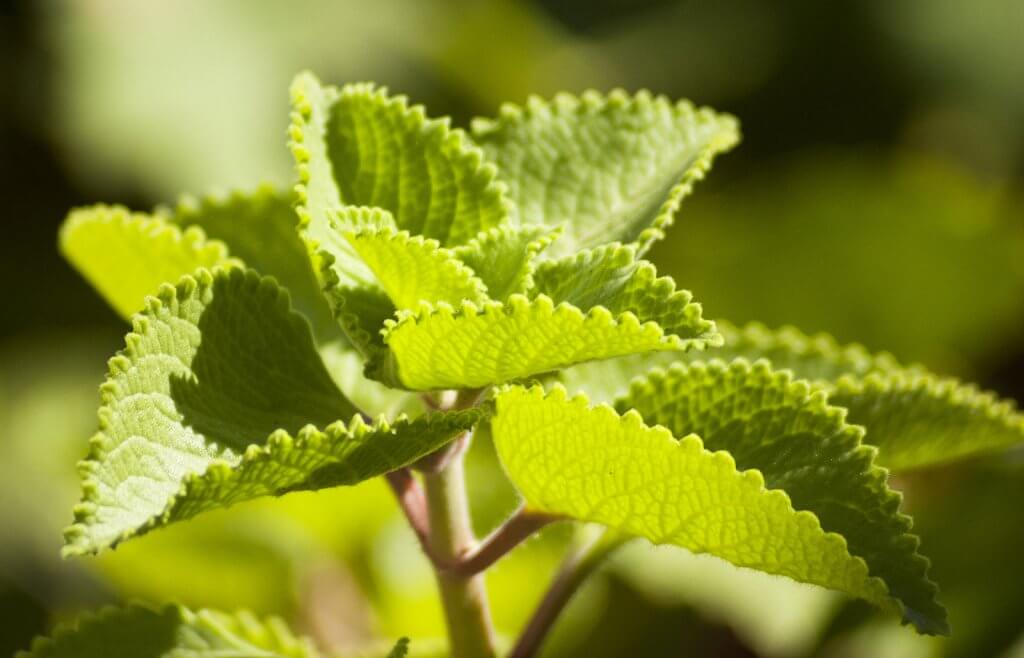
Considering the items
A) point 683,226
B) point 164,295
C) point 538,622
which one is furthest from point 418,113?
point 683,226

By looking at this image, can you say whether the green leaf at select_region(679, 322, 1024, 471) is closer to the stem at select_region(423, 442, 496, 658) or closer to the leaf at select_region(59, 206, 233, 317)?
the stem at select_region(423, 442, 496, 658)

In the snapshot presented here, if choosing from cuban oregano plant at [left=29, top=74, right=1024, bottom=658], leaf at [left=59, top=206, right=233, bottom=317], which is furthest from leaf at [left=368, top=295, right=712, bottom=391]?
leaf at [left=59, top=206, right=233, bottom=317]

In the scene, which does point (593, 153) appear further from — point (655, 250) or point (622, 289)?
point (655, 250)

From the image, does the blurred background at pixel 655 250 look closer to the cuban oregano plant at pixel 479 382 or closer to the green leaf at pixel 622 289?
the cuban oregano plant at pixel 479 382

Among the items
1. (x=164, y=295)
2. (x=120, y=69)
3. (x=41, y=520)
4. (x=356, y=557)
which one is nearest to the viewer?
(x=164, y=295)

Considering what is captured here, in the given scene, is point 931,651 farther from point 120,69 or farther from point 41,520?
point 120,69
